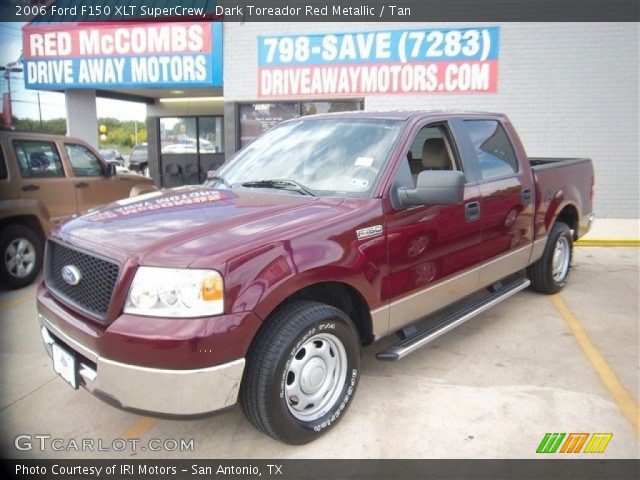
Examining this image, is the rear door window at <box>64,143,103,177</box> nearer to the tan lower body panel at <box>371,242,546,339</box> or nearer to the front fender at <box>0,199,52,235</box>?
the front fender at <box>0,199,52,235</box>

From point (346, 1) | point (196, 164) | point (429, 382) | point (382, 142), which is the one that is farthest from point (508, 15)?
point (196, 164)

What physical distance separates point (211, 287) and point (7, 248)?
468 centimetres

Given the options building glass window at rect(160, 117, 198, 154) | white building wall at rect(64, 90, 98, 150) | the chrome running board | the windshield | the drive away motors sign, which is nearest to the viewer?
the chrome running board

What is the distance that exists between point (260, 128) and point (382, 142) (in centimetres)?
814

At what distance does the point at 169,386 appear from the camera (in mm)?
2418

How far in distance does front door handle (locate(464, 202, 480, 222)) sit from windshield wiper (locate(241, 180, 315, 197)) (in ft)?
4.10

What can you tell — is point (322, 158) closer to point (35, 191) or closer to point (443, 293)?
point (443, 293)

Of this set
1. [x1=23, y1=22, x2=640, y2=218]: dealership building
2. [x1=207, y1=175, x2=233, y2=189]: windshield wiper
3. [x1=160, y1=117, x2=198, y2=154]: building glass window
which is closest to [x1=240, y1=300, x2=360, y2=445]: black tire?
[x1=207, y1=175, x2=233, y2=189]: windshield wiper

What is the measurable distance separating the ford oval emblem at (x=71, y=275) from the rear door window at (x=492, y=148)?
122 inches

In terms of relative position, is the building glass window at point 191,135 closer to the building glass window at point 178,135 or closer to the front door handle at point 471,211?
the building glass window at point 178,135

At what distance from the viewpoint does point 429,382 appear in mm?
3760

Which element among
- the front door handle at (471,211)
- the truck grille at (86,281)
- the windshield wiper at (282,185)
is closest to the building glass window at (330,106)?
the front door handle at (471,211)

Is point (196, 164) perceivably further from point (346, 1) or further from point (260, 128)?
point (346, 1)

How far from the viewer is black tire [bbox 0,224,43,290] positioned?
19.4 feet
